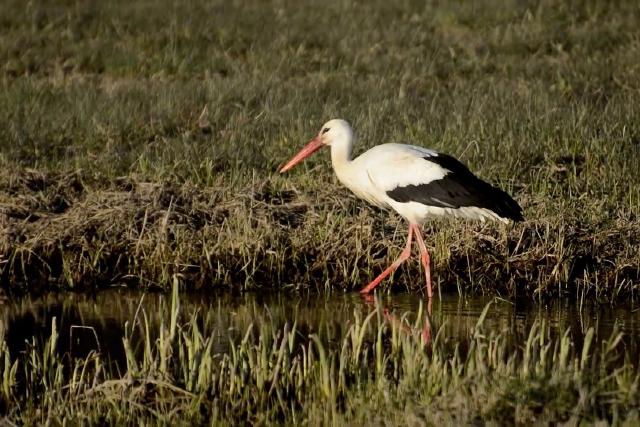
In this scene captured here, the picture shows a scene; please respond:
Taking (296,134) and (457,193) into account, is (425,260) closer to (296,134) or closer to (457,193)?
(457,193)

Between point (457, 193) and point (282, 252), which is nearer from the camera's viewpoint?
point (457, 193)

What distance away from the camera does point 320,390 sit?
5.54 meters

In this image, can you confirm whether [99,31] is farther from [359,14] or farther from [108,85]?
[359,14]

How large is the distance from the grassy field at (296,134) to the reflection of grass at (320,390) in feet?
8.56

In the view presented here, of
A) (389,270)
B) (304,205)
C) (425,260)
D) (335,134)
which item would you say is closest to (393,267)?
(389,270)

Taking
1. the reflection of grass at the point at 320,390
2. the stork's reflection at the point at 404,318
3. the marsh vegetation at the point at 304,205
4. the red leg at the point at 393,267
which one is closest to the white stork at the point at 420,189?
the red leg at the point at 393,267

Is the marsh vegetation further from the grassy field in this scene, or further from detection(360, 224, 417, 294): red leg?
detection(360, 224, 417, 294): red leg

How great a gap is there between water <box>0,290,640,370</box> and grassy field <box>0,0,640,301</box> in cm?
32

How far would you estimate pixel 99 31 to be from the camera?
15812mm

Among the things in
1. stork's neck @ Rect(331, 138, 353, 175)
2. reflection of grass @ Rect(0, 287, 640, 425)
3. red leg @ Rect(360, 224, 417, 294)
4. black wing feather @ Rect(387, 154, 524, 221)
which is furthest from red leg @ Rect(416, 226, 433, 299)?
reflection of grass @ Rect(0, 287, 640, 425)

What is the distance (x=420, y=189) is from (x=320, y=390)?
10.1 feet

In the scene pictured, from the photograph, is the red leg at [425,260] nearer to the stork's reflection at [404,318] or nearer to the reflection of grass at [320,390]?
the stork's reflection at [404,318]

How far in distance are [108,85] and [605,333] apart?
7990 mm

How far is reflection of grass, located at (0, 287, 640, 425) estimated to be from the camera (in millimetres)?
5246
